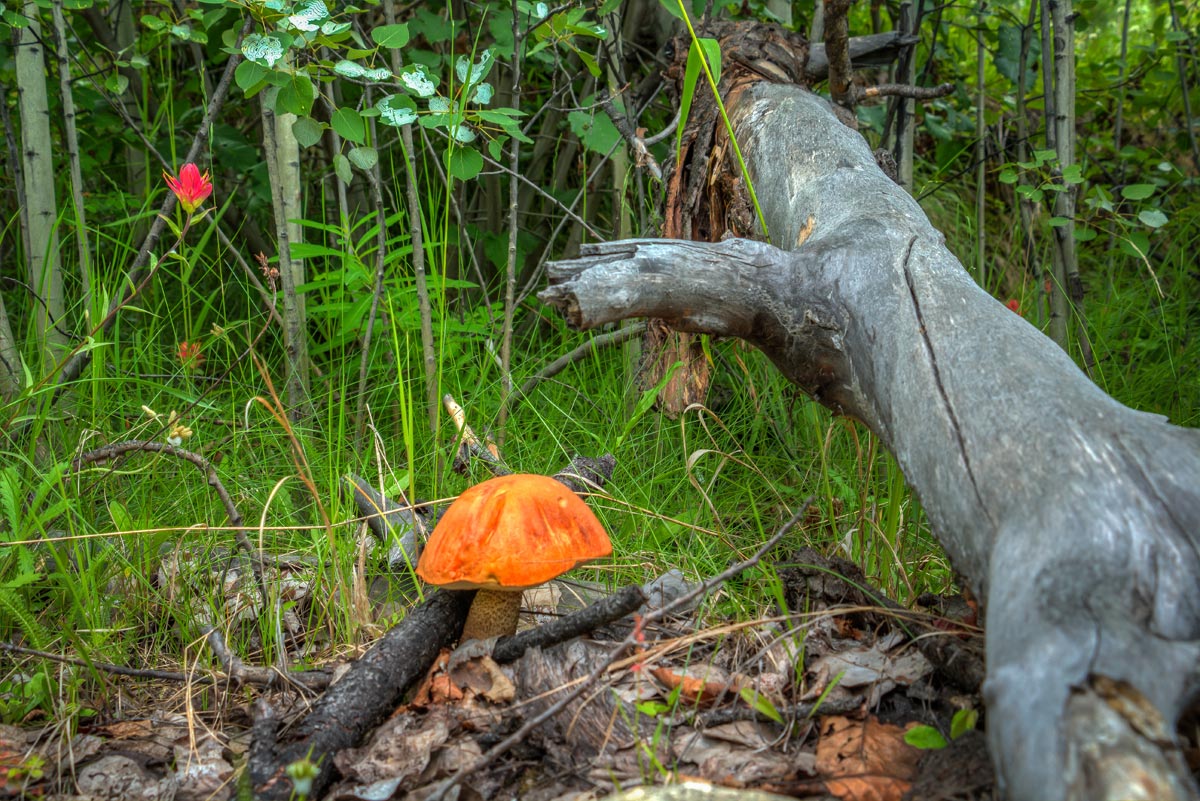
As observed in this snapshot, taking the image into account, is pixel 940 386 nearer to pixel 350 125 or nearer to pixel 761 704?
pixel 761 704

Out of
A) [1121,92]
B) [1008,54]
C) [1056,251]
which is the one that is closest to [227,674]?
[1056,251]

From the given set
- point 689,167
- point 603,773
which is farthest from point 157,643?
point 689,167

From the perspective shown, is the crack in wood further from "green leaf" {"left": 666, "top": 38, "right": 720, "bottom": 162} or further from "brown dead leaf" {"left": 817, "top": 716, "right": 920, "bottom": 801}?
"green leaf" {"left": 666, "top": 38, "right": 720, "bottom": 162}

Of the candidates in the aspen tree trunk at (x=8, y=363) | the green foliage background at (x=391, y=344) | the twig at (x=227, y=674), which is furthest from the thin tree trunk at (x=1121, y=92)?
the aspen tree trunk at (x=8, y=363)

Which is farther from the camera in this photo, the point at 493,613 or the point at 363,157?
the point at 363,157

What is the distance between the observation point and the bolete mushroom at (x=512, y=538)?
69.9 inches

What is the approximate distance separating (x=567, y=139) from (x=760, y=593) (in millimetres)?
3326

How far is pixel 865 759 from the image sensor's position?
5.18ft

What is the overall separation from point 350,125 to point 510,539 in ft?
4.67

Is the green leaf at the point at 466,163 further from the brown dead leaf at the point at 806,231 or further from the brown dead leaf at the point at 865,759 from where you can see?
the brown dead leaf at the point at 865,759

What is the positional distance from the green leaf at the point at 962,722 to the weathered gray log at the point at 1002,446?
22 cm

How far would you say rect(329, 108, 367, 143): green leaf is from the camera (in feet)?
8.41

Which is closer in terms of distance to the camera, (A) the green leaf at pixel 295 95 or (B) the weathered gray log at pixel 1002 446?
(B) the weathered gray log at pixel 1002 446

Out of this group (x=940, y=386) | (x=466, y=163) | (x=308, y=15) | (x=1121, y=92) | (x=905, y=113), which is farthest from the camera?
(x=1121, y=92)
